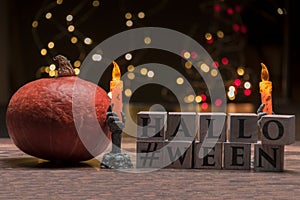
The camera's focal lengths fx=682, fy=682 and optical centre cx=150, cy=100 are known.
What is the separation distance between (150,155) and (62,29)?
11.2 feet

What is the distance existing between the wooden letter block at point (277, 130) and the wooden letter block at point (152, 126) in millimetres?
231

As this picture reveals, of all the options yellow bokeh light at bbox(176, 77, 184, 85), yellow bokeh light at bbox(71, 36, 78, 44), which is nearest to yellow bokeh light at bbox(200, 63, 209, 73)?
yellow bokeh light at bbox(176, 77, 184, 85)

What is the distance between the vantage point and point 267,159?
158cm

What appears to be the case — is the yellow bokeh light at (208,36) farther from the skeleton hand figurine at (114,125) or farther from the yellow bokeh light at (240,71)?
the skeleton hand figurine at (114,125)

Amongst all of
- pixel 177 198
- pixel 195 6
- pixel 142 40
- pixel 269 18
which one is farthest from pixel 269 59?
pixel 177 198

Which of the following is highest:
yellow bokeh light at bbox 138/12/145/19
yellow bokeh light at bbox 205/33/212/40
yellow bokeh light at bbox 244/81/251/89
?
yellow bokeh light at bbox 138/12/145/19

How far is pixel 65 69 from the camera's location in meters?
1.68

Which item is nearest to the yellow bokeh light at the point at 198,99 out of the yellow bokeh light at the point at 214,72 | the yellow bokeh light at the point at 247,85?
the yellow bokeh light at the point at 214,72

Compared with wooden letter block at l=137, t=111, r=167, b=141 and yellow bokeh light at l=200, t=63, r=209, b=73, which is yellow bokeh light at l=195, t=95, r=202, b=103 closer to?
yellow bokeh light at l=200, t=63, r=209, b=73

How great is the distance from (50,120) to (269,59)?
380cm

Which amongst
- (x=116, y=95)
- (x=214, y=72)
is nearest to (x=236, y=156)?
(x=116, y=95)

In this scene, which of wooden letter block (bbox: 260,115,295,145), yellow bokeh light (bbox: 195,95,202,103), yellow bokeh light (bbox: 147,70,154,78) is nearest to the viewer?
wooden letter block (bbox: 260,115,295,145)

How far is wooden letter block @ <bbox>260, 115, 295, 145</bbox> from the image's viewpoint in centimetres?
154

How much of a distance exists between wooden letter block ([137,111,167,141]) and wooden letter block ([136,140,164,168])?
0.5 inches
